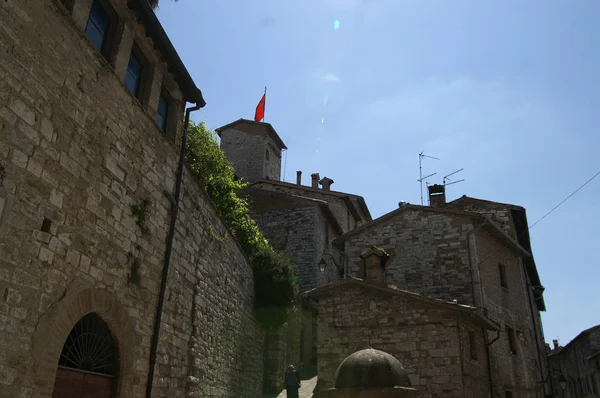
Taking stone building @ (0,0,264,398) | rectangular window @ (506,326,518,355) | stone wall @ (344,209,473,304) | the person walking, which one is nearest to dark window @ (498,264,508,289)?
rectangular window @ (506,326,518,355)

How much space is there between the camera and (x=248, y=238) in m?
16.5

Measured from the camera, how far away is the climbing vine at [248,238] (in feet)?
51.6

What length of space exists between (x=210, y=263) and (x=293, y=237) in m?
13.4

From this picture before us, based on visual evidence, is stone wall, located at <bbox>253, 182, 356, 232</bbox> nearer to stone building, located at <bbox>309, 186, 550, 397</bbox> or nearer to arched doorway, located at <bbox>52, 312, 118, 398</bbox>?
stone building, located at <bbox>309, 186, 550, 397</bbox>

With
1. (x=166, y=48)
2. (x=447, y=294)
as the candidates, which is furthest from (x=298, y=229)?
(x=166, y=48)

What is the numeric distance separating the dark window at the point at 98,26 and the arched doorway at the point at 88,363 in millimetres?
3880

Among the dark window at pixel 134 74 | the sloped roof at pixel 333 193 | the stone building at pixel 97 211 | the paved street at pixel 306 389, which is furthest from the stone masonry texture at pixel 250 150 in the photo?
the dark window at pixel 134 74

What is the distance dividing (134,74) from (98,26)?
44.6 inches

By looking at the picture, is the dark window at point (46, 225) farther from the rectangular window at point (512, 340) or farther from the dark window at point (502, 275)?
the dark window at point (502, 275)

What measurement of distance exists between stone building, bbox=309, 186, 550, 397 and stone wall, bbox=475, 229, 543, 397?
0.12 feet

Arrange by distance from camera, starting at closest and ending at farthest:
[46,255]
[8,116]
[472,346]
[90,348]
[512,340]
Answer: [8,116] → [46,255] → [90,348] → [472,346] → [512,340]

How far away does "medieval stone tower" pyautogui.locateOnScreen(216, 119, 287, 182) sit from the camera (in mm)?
31672

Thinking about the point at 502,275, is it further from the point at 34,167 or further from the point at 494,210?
the point at 34,167

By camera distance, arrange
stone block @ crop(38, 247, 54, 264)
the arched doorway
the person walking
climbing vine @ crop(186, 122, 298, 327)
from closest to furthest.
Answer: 1. stone block @ crop(38, 247, 54, 264)
2. the arched doorway
3. the person walking
4. climbing vine @ crop(186, 122, 298, 327)
